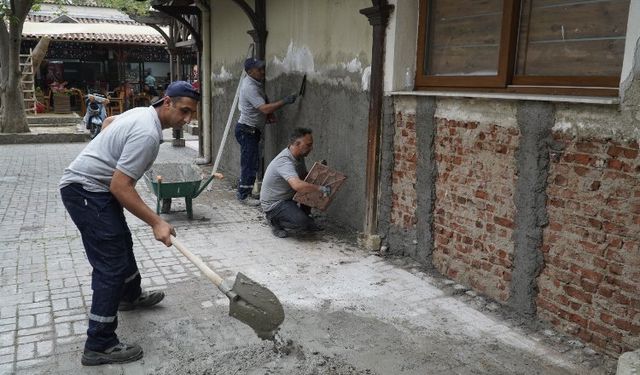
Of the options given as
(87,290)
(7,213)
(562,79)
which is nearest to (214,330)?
(87,290)

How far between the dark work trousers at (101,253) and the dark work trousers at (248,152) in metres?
4.35

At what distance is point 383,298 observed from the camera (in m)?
4.28

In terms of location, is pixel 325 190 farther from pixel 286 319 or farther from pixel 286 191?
pixel 286 319

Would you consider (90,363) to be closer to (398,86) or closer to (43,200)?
(398,86)

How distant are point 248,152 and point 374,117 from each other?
9.41 ft

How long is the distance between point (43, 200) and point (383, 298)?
5448 mm

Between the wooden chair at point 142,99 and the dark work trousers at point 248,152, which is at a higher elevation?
the wooden chair at point 142,99

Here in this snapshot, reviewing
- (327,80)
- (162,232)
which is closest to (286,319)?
(162,232)

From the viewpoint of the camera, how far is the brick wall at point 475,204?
3984mm

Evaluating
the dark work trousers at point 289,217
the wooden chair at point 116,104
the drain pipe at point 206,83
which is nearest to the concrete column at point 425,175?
the dark work trousers at point 289,217

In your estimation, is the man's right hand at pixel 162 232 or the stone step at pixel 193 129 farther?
the stone step at pixel 193 129

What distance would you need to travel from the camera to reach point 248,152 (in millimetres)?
7570

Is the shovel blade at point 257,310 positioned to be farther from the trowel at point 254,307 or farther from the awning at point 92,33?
the awning at point 92,33

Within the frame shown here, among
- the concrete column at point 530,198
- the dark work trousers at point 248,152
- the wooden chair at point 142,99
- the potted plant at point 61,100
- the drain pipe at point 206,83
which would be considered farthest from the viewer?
the wooden chair at point 142,99
